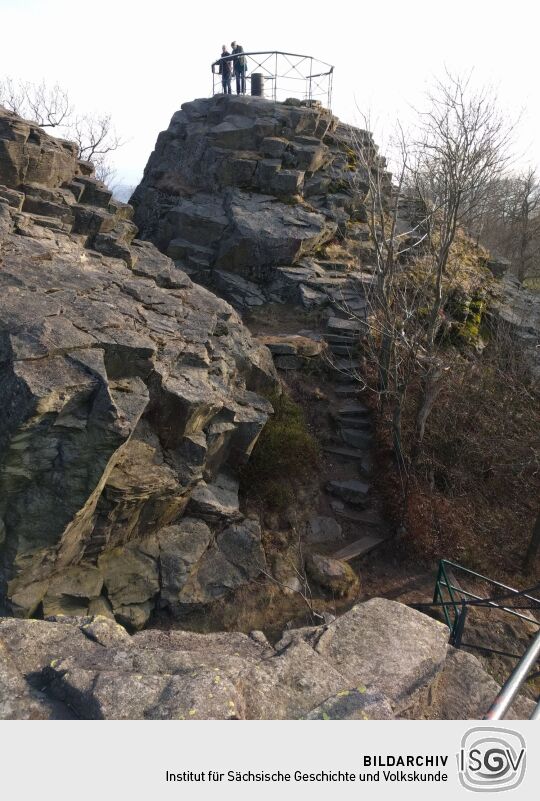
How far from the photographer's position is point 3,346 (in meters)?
8.23

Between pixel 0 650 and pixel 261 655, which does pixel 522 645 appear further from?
pixel 0 650

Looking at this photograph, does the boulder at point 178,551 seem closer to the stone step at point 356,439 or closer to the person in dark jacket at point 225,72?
the stone step at point 356,439

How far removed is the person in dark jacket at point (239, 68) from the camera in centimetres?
2312

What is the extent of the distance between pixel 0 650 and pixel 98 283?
25.4ft

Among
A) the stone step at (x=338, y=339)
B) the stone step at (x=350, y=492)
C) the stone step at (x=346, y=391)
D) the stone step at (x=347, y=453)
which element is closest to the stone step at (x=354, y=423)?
the stone step at (x=347, y=453)

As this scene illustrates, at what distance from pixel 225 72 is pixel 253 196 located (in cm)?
777

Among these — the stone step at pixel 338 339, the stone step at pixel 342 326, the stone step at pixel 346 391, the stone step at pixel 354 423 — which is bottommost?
the stone step at pixel 354 423

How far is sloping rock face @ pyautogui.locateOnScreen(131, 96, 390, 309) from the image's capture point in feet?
61.1

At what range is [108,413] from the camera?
834 cm

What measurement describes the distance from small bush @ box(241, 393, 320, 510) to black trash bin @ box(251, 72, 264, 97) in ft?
52.5

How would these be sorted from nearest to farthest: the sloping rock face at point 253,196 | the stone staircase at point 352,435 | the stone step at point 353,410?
the stone staircase at point 352,435, the stone step at point 353,410, the sloping rock face at point 253,196

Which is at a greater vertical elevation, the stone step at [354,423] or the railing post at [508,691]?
the railing post at [508,691]
